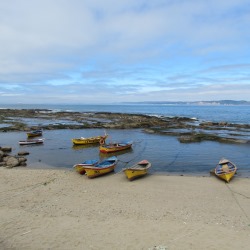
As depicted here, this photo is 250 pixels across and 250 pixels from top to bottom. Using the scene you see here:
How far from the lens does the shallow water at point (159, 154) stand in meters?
21.5

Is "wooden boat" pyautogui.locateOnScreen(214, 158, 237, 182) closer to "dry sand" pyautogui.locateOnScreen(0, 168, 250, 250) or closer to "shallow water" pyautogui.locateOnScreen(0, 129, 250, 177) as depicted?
"dry sand" pyautogui.locateOnScreen(0, 168, 250, 250)

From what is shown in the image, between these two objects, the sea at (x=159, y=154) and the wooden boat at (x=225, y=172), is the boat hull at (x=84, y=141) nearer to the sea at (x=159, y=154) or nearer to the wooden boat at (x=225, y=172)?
the sea at (x=159, y=154)

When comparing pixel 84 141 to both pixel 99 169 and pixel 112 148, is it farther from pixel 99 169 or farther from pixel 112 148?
pixel 99 169

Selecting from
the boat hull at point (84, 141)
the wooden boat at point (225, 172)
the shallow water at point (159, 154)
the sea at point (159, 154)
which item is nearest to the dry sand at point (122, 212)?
the wooden boat at point (225, 172)

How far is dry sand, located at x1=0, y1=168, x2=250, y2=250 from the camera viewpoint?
31.1ft

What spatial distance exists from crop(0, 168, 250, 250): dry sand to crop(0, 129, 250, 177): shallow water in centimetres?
354

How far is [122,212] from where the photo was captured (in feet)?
39.6

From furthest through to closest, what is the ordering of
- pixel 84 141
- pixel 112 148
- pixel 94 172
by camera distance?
pixel 84 141, pixel 112 148, pixel 94 172

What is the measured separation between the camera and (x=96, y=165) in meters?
19.1

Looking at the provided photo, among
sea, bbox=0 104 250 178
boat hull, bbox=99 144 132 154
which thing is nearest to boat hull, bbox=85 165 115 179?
sea, bbox=0 104 250 178

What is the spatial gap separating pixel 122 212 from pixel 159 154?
14646 millimetres

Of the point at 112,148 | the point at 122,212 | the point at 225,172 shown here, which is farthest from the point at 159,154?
the point at 122,212

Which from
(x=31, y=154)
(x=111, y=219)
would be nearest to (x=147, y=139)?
(x=31, y=154)

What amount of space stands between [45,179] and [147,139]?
67.1 feet
